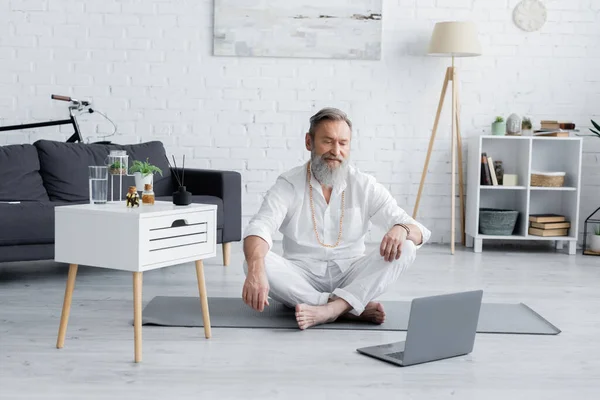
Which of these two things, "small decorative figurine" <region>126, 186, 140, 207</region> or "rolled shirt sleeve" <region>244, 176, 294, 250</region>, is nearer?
"small decorative figurine" <region>126, 186, 140, 207</region>

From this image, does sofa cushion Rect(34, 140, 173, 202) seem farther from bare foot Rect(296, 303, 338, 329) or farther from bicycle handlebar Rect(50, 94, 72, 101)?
bare foot Rect(296, 303, 338, 329)

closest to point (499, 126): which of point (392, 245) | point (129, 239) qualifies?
point (392, 245)

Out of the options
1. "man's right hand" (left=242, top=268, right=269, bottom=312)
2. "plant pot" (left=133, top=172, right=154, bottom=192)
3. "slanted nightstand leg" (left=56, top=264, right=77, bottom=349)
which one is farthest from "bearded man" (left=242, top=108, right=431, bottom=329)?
"slanted nightstand leg" (left=56, top=264, right=77, bottom=349)

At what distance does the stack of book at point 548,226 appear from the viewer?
17.5 feet

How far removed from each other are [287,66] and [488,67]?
148 cm

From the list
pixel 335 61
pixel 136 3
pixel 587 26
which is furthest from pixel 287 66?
pixel 587 26

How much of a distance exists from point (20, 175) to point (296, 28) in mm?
2242

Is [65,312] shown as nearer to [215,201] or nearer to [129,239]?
[129,239]

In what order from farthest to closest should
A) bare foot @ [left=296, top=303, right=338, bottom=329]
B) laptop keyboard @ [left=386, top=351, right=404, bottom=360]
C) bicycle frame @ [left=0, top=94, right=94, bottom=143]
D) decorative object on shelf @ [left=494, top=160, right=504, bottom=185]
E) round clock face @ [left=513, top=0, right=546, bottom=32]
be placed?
round clock face @ [left=513, top=0, right=546, bottom=32], decorative object on shelf @ [left=494, top=160, right=504, bottom=185], bicycle frame @ [left=0, top=94, right=94, bottom=143], bare foot @ [left=296, top=303, right=338, bottom=329], laptop keyboard @ [left=386, top=351, right=404, bottom=360]

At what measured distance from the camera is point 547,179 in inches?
211

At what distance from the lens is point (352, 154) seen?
5.65 meters

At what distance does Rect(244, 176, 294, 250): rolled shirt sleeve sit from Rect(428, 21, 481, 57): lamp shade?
2478 mm

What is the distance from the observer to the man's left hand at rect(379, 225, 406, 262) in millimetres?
2864

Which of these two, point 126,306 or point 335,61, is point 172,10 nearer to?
point 335,61
